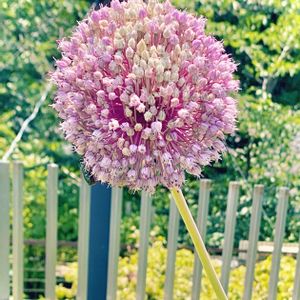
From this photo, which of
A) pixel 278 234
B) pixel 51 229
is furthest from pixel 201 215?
pixel 51 229

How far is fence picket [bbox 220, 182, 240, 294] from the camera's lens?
135 centimetres

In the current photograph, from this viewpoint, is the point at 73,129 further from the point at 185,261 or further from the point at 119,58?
the point at 185,261

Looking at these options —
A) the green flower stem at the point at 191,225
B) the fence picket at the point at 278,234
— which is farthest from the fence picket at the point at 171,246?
the green flower stem at the point at 191,225

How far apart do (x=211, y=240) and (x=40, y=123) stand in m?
0.79

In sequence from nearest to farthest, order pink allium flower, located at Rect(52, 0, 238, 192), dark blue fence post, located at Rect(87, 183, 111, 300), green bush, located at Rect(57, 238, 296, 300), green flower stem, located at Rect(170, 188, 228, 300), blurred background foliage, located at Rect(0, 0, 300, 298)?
pink allium flower, located at Rect(52, 0, 238, 192) → green flower stem, located at Rect(170, 188, 228, 300) → dark blue fence post, located at Rect(87, 183, 111, 300) → green bush, located at Rect(57, 238, 296, 300) → blurred background foliage, located at Rect(0, 0, 300, 298)

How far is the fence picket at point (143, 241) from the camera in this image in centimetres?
136

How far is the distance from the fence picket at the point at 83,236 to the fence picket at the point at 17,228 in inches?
5.7

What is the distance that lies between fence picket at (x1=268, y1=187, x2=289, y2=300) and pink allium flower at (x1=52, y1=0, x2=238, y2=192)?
2.06 feet

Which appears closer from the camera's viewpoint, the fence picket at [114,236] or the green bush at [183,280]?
the fence picket at [114,236]

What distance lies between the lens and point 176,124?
705 millimetres

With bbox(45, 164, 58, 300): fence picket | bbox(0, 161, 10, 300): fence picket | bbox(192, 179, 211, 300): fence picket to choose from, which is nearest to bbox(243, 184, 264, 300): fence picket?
bbox(192, 179, 211, 300): fence picket

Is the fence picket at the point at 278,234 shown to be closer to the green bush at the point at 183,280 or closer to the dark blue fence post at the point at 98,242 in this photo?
the green bush at the point at 183,280

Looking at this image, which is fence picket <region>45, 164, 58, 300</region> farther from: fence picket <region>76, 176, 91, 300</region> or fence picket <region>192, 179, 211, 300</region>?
fence picket <region>192, 179, 211, 300</region>

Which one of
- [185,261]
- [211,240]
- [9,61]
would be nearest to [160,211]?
[211,240]
